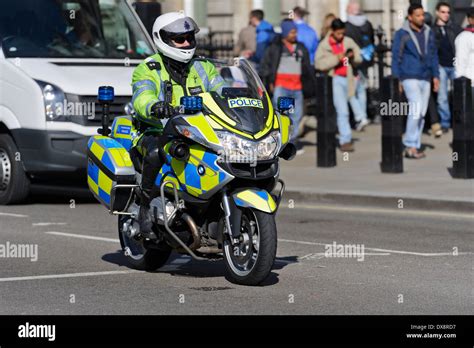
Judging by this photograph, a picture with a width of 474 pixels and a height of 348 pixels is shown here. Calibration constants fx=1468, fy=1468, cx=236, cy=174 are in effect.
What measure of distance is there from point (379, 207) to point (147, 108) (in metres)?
6.27

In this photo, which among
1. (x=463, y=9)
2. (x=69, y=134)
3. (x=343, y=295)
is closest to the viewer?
(x=343, y=295)

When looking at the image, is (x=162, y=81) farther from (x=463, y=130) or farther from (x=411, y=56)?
(x=411, y=56)

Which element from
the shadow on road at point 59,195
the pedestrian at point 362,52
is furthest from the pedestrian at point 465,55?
the shadow on road at point 59,195

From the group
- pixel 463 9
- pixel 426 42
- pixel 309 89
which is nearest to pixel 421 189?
pixel 426 42

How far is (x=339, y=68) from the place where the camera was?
69.4 feet

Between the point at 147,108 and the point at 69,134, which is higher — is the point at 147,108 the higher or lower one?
the higher one

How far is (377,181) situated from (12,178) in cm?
443

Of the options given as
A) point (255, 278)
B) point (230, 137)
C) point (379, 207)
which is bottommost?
point (379, 207)

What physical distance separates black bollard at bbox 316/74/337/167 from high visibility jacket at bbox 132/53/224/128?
9041 millimetres

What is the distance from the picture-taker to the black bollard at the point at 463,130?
687 inches

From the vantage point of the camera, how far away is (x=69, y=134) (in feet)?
52.0

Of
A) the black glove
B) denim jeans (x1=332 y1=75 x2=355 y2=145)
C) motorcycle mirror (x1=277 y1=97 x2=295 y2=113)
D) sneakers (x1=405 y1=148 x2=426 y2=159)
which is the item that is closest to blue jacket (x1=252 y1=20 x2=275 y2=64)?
denim jeans (x1=332 y1=75 x2=355 y2=145)

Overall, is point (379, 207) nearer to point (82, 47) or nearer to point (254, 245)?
point (82, 47)

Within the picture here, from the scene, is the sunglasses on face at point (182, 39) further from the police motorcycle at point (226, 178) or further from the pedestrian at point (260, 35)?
the pedestrian at point (260, 35)
